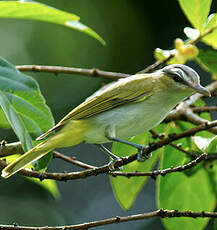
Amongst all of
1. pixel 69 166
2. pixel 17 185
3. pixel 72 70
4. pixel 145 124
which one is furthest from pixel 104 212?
pixel 145 124

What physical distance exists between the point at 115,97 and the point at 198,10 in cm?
62

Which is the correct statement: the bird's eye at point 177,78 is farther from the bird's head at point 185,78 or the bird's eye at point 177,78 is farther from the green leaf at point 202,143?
the green leaf at point 202,143

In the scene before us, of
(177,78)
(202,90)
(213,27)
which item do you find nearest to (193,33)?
(213,27)

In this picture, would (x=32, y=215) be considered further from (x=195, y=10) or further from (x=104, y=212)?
(x=195, y=10)

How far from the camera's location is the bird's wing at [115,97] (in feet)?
7.72

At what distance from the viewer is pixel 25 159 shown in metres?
2.08

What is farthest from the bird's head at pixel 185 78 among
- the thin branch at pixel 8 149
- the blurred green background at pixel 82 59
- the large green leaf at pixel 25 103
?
the blurred green background at pixel 82 59

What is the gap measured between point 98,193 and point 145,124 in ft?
16.7

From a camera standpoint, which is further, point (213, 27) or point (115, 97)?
point (115, 97)

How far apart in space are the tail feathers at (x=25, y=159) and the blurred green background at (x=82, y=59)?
3.73 meters

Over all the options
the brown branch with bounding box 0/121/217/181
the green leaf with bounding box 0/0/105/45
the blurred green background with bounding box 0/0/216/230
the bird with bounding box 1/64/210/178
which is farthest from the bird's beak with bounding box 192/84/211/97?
the blurred green background with bounding box 0/0/216/230

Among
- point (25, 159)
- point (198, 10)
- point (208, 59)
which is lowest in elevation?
point (25, 159)

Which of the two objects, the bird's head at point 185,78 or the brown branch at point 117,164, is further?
the bird's head at point 185,78

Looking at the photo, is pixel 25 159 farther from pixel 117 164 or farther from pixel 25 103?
pixel 117 164
